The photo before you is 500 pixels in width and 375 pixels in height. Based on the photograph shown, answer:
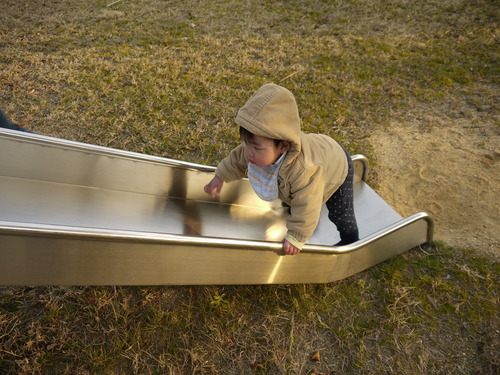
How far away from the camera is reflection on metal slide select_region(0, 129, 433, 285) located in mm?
1507

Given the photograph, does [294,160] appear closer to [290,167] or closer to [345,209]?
[290,167]

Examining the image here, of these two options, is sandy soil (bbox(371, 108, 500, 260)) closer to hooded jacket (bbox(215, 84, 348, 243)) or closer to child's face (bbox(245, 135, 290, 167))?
hooded jacket (bbox(215, 84, 348, 243))

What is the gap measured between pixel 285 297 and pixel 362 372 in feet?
1.95

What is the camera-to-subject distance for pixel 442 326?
2229mm

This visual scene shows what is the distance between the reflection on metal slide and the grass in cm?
32

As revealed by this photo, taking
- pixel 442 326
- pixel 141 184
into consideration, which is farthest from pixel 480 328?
pixel 141 184

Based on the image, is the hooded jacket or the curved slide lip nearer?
the curved slide lip

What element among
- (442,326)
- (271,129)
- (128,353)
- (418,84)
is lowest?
(128,353)

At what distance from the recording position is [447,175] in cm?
329

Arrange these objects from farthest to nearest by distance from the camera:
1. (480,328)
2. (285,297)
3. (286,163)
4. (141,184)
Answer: (141,184) < (285,297) < (480,328) < (286,163)

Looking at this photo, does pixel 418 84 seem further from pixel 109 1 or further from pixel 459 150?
pixel 109 1

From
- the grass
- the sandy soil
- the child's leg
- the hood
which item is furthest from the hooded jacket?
the sandy soil

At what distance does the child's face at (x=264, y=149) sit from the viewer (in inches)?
68.2

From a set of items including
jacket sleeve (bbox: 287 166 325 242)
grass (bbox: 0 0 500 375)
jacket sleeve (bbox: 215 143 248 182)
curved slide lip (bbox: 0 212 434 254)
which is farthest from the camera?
jacket sleeve (bbox: 215 143 248 182)
